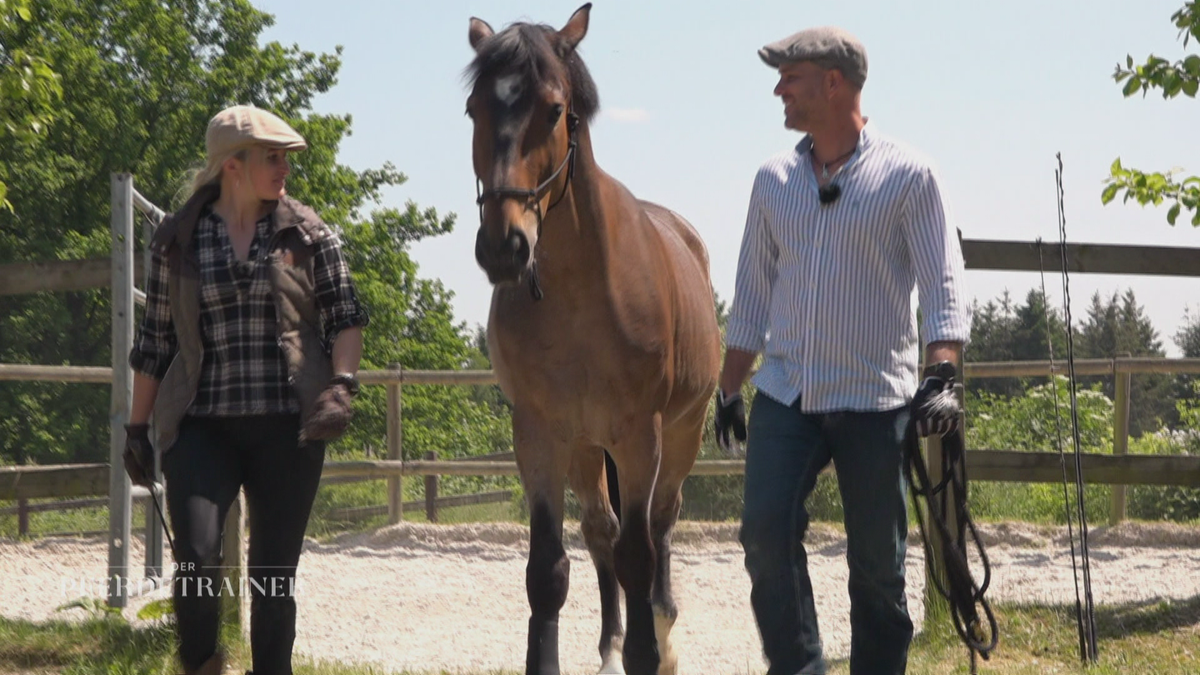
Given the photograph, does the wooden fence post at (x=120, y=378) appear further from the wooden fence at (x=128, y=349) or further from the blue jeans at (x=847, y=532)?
the blue jeans at (x=847, y=532)

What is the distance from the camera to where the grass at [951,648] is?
519 centimetres

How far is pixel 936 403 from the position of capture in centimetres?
300

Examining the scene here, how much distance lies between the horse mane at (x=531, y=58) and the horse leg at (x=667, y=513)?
6.17ft

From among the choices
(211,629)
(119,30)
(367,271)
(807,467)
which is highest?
(119,30)

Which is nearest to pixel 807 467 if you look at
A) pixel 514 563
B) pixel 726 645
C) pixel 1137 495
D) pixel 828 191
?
pixel 828 191

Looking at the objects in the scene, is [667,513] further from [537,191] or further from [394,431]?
[394,431]

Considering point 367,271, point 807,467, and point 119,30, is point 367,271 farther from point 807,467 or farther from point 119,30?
point 807,467

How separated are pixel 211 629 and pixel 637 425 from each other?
160cm

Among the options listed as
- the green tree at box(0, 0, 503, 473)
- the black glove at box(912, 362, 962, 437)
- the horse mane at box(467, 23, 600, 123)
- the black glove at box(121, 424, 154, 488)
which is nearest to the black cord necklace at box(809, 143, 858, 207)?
the black glove at box(912, 362, 962, 437)

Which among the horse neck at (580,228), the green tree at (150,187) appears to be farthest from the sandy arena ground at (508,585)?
the green tree at (150,187)

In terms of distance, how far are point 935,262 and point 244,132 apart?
2.01m

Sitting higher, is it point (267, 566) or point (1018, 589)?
point (267, 566)

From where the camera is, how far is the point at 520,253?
353 cm

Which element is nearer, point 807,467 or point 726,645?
point 807,467
